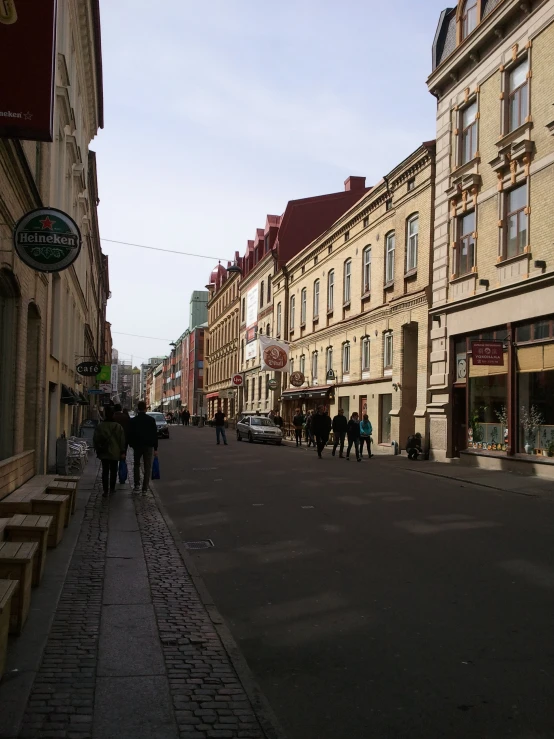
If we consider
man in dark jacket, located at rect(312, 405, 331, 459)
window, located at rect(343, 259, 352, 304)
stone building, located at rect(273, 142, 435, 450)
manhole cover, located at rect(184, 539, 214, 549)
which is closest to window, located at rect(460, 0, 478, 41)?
stone building, located at rect(273, 142, 435, 450)

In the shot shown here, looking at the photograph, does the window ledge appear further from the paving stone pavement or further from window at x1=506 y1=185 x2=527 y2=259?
the paving stone pavement

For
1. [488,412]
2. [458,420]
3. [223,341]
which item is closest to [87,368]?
[458,420]

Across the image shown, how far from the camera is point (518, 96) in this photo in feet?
65.5

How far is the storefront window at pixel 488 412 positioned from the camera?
20.5 meters

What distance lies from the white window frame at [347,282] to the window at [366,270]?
2139 millimetres

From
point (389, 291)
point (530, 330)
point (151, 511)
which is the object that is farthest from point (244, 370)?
point (151, 511)

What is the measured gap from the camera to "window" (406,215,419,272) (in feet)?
87.3

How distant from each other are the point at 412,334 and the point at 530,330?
851 cm

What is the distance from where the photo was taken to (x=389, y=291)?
2917cm

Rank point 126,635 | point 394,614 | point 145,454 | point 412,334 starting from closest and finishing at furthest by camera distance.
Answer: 1. point 126,635
2. point 394,614
3. point 145,454
4. point 412,334

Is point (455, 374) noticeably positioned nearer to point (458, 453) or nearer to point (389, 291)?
point (458, 453)

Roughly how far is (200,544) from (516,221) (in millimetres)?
14184

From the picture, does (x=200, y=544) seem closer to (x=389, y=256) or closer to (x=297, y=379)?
(x=389, y=256)

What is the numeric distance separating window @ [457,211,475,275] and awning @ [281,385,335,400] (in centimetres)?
1349
